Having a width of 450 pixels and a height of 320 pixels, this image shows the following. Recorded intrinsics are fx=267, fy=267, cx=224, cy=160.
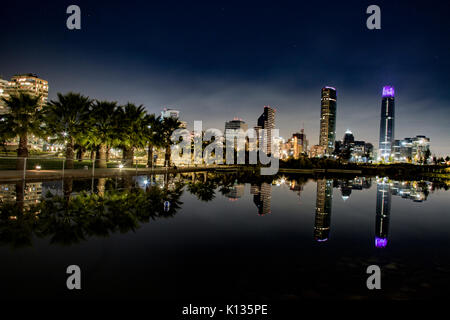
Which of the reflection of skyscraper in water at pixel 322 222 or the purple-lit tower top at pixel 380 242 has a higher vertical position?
the reflection of skyscraper in water at pixel 322 222

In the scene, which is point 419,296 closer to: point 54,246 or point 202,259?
point 202,259

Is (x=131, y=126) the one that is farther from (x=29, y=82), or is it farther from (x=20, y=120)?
(x=29, y=82)

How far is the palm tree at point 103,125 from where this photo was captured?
94.8ft

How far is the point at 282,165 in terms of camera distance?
54594 millimetres

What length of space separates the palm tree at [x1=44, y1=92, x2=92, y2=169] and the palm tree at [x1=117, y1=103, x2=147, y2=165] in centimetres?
523

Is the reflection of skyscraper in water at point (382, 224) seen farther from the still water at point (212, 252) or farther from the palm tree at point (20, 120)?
the palm tree at point (20, 120)

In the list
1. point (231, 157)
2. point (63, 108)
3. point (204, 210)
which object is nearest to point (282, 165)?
point (231, 157)

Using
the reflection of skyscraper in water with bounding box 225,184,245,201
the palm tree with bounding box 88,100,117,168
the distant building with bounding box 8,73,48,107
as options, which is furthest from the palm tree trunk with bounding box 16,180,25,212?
the distant building with bounding box 8,73,48,107

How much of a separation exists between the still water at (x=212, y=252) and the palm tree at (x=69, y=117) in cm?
1749

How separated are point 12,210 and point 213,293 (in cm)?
804

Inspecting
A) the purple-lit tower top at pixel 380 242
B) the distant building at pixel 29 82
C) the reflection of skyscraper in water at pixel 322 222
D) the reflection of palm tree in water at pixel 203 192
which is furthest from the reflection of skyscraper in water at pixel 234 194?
the distant building at pixel 29 82

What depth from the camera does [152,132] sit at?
3894 centimetres

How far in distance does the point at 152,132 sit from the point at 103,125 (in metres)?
9.26

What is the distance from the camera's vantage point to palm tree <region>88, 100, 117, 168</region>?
28906 millimetres
